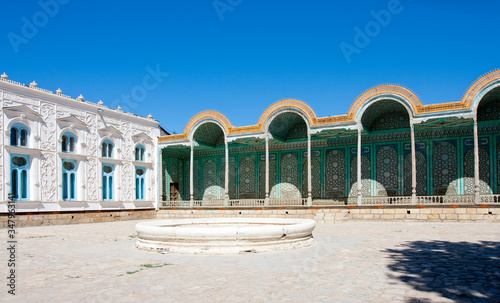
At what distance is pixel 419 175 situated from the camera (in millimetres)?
21812

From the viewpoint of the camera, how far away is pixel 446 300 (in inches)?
177

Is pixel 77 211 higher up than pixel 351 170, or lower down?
lower down

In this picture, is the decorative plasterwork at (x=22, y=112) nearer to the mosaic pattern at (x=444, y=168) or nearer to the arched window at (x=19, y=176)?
the arched window at (x=19, y=176)

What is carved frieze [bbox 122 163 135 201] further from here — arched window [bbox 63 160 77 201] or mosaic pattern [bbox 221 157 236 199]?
mosaic pattern [bbox 221 157 236 199]

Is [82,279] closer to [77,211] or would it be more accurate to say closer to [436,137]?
[77,211]

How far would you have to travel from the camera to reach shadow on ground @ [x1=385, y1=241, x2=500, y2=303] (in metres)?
4.86

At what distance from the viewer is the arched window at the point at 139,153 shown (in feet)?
84.1

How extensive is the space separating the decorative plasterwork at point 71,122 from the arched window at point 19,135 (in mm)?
1733

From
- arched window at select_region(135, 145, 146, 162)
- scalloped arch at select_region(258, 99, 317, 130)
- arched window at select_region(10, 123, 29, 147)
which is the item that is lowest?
arched window at select_region(135, 145, 146, 162)

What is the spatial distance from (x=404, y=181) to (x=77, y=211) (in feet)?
54.9

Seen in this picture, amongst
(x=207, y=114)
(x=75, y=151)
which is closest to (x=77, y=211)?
(x=75, y=151)

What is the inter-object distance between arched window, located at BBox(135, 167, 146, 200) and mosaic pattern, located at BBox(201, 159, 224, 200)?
4.31m

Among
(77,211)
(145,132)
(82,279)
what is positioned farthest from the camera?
(145,132)

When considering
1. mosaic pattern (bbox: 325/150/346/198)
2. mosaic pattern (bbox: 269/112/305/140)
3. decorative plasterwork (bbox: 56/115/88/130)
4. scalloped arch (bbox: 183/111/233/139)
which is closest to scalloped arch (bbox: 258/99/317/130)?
mosaic pattern (bbox: 269/112/305/140)
